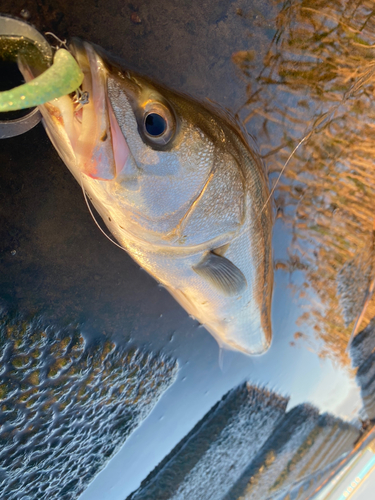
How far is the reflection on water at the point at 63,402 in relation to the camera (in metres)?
1.83

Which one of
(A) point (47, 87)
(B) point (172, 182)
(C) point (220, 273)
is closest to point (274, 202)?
(C) point (220, 273)

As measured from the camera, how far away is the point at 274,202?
80.7 inches

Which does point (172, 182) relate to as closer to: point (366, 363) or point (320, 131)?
point (320, 131)

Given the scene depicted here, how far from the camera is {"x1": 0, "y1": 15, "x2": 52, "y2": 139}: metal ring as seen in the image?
1278mm

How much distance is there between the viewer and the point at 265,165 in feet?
Result: 6.41

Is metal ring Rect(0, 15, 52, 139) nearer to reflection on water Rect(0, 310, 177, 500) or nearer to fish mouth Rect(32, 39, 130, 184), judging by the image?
fish mouth Rect(32, 39, 130, 184)

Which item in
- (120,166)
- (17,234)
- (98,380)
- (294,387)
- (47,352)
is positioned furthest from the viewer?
(294,387)

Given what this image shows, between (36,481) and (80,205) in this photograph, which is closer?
(80,205)

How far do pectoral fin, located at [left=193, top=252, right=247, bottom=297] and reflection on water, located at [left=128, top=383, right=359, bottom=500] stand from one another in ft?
4.04

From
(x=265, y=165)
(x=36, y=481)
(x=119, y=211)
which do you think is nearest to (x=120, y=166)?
(x=119, y=211)

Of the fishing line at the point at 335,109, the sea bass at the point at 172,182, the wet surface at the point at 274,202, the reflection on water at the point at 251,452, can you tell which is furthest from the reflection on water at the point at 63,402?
the fishing line at the point at 335,109

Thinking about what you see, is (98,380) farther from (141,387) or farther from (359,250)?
(359,250)

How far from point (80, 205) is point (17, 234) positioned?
1.20 ft

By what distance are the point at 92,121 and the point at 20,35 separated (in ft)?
1.98
